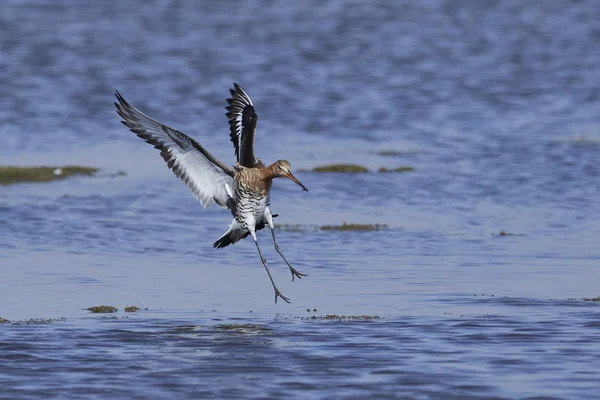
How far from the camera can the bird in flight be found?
1178cm

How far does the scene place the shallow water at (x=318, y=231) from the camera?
366 inches

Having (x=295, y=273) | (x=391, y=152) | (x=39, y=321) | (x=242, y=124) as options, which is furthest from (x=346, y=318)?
(x=391, y=152)

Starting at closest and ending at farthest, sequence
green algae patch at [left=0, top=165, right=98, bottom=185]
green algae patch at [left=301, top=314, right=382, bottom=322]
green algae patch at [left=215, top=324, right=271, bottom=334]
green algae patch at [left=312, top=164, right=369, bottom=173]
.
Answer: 1. green algae patch at [left=215, top=324, right=271, bottom=334]
2. green algae patch at [left=301, top=314, right=382, bottom=322]
3. green algae patch at [left=0, top=165, right=98, bottom=185]
4. green algae patch at [left=312, top=164, right=369, bottom=173]

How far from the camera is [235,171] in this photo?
39.7 ft

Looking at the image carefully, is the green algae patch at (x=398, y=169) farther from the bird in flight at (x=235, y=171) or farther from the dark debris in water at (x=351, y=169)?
the bird in flight at (x=235, y=171)

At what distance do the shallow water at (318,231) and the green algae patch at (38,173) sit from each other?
36 cm

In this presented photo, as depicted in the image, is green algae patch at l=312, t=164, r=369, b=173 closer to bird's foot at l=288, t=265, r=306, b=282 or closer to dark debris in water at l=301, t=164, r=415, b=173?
dark debris in water at l=301, t=164, r=415, b=173

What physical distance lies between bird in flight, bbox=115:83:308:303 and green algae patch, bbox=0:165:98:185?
21.7 feet

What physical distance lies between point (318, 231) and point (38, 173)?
551cm

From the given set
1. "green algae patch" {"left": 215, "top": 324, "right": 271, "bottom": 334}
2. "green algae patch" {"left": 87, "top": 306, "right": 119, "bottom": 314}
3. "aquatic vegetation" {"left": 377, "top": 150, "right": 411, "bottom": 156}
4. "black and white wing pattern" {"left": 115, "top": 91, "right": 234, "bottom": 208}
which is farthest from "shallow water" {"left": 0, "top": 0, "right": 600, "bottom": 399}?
"black and white wing pattern" {"left": 115, "top": 91, "right": 234, "bottom": 208}

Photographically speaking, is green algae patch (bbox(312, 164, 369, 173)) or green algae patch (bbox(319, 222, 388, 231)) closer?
green algae patch (bbox(319, 222, 388, 231))

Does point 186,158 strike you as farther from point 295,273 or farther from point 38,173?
point 38,173

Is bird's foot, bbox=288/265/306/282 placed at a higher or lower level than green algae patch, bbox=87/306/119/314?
higher

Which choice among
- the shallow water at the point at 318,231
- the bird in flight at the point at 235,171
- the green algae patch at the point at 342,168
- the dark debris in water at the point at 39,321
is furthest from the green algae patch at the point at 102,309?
the green algae patch at the point at 342,168
